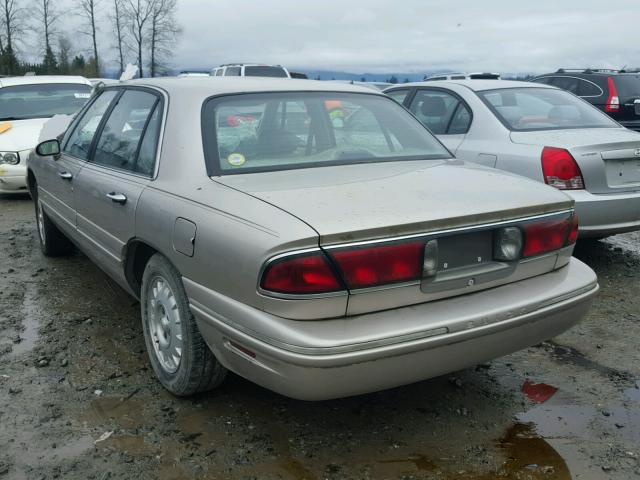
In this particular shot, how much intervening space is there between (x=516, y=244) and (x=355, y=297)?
829mm

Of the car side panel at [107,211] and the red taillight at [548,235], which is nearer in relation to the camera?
the red taillight at [548,235]

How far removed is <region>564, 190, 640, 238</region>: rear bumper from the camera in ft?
15.4

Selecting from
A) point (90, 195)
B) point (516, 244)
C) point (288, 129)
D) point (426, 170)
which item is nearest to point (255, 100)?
point (288, 129)

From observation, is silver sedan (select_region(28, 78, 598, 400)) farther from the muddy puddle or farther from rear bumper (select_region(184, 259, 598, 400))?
the muddy puddle

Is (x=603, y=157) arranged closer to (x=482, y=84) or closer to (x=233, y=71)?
(x=482, y=84)

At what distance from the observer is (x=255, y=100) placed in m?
3.35

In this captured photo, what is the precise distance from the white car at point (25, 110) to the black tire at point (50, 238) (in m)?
2.74

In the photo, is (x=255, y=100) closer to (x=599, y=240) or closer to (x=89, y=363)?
(x=89, y=363)

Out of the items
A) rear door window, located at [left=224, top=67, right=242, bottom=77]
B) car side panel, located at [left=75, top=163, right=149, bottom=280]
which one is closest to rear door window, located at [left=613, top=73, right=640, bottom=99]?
car side panel, located at [left=75, top=163, right=149, bottom=280]

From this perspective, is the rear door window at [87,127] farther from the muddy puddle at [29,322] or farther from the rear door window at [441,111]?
the rear door window at [441,111]

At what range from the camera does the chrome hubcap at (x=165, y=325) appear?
9.96 ft

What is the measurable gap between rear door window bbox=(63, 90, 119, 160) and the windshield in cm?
520

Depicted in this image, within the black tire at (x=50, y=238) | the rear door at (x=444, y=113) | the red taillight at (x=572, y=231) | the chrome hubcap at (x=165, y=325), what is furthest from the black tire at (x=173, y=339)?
the rear door at (x=444, y=113)

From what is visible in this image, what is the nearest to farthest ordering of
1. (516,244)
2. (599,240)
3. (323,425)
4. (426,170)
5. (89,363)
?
(516,244) < (323,425) < (426,170) < (89,363) < (599,240)
